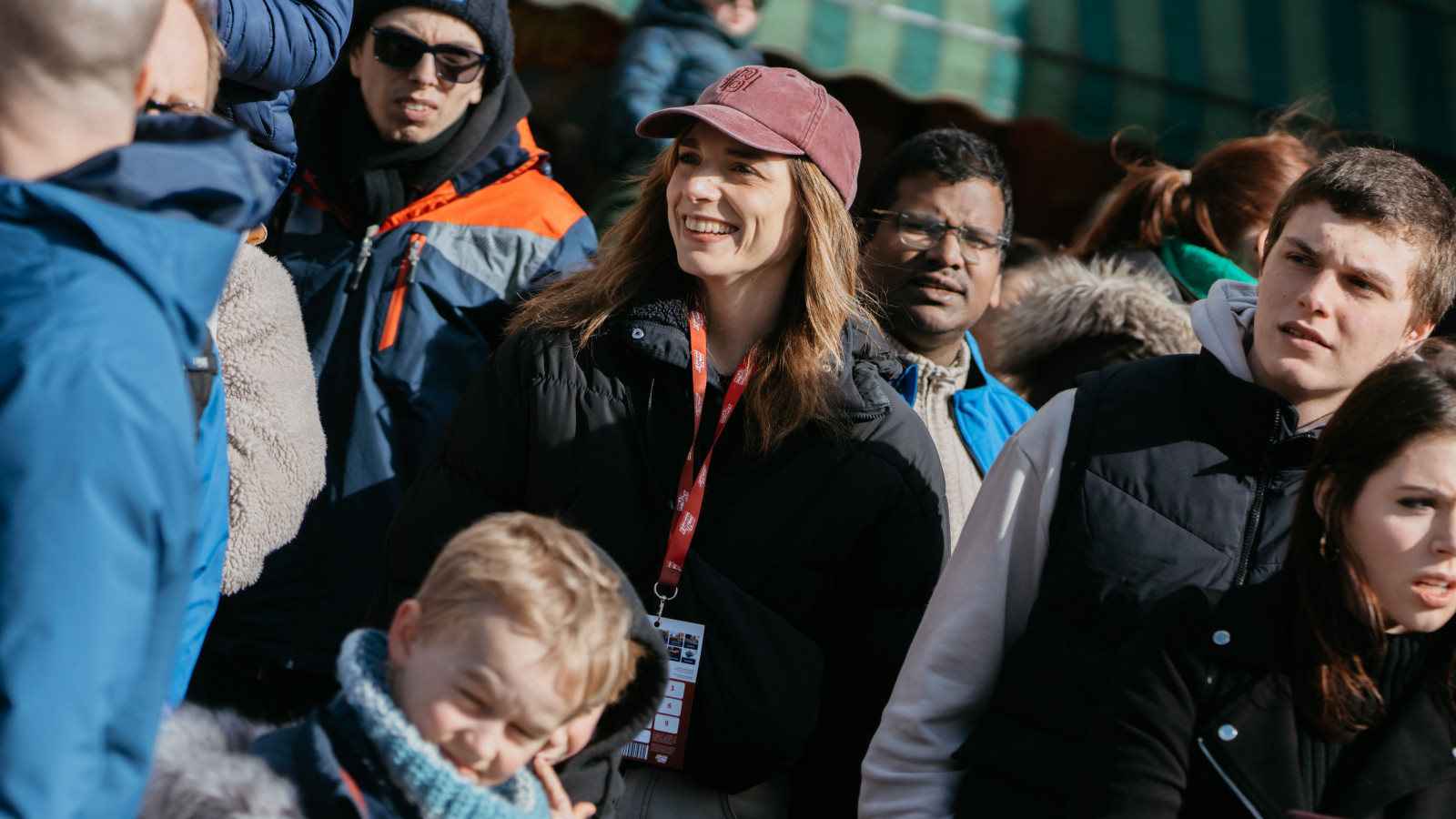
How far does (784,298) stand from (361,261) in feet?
3.48

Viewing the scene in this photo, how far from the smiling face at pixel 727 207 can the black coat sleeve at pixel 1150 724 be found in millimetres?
1103

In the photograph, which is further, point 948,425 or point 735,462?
point 948,425

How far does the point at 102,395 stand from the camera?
120 cm

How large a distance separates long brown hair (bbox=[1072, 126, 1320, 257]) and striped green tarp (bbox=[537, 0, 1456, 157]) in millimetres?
1615

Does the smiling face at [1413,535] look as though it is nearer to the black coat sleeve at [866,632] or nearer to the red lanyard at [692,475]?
the black coat sleeve at [866,632]

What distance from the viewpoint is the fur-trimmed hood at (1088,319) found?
3275mm

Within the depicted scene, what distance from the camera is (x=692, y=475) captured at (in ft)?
7.78

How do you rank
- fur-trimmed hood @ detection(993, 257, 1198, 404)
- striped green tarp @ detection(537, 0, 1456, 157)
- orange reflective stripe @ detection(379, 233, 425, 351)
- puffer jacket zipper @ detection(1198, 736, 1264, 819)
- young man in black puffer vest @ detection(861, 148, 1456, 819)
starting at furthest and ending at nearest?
1. striped green tarp @ detection(537, 0, 1456, 157)
2. fur-trimmed hood @ detection(993, 257, 1198, 404)
3. orange reflective stripe @ detection(379, 233, 425, 351)
4. young man in black puffer vest @ detection(861, 148, 1456, 819)
5. puffer jacket zipper @ detection(1198, 736, 1264, 819)

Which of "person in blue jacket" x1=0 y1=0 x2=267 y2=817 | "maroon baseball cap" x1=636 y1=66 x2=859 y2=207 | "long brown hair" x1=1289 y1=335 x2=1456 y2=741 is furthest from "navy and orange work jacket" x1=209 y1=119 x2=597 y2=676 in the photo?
"long brown hair" x1=1289 y1=335 x2=1456 y2=741

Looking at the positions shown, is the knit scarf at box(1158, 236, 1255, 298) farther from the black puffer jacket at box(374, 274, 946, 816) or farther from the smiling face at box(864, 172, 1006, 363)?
the black puffer jacket at box(374, 274, 946, 816)

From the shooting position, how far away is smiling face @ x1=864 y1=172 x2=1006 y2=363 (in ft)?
10.3

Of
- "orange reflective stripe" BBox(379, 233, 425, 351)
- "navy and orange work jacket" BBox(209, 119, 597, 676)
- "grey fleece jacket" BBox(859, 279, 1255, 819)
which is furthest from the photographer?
"orange reflective stripe" BBox(379, 233, 425, 351)

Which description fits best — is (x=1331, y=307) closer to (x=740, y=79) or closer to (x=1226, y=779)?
(x=1226, y=779)

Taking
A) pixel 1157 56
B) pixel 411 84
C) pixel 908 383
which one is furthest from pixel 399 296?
pixel 1157 56
